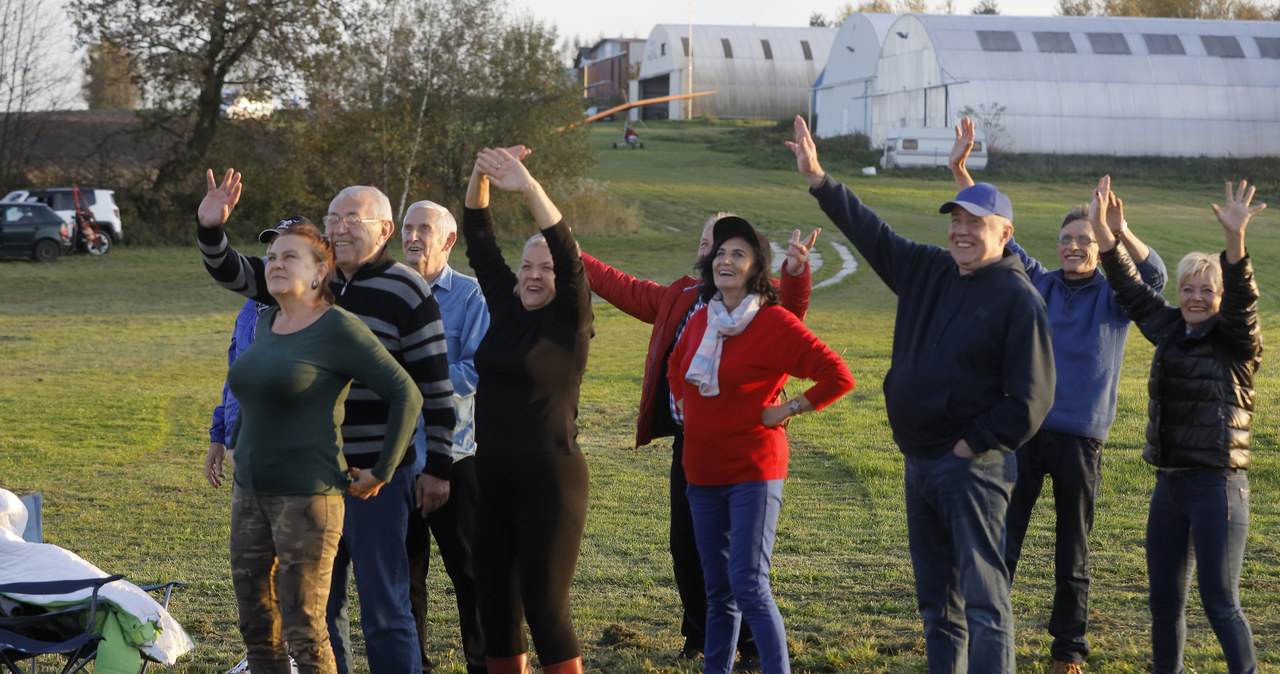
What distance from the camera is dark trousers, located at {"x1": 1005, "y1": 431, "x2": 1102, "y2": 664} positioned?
15.5ft

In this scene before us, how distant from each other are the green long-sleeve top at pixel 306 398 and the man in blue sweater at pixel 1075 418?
243 centimetres

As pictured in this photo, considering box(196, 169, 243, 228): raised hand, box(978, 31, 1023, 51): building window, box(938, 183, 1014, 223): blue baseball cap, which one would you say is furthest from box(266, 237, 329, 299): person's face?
box(978, 31, 1023, 51): building window

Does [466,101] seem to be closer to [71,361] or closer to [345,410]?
[71,361]

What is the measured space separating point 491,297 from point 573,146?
25.9 meters

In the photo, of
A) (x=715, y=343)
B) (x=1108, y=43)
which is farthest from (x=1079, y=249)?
(x=1108, y=43)

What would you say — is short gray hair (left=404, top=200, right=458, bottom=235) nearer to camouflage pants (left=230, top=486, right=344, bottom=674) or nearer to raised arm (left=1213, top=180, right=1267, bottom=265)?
camouflage pants (left=230, top=486, right=344, bottom=674)

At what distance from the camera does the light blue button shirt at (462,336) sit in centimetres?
464

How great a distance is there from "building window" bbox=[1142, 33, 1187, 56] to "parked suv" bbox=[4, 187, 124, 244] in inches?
1356

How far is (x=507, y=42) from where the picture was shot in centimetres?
2934

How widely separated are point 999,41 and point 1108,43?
3907 millimetres

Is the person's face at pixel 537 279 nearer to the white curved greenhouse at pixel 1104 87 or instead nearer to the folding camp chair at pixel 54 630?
the folding camp chair at pixel 54 630

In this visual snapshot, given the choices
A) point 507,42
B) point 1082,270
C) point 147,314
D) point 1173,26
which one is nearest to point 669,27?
point 1173,26

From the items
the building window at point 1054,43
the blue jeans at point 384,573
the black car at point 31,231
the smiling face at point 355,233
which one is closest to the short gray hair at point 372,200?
the smiling face at point 355,233

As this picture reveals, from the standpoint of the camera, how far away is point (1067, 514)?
15.7ft
